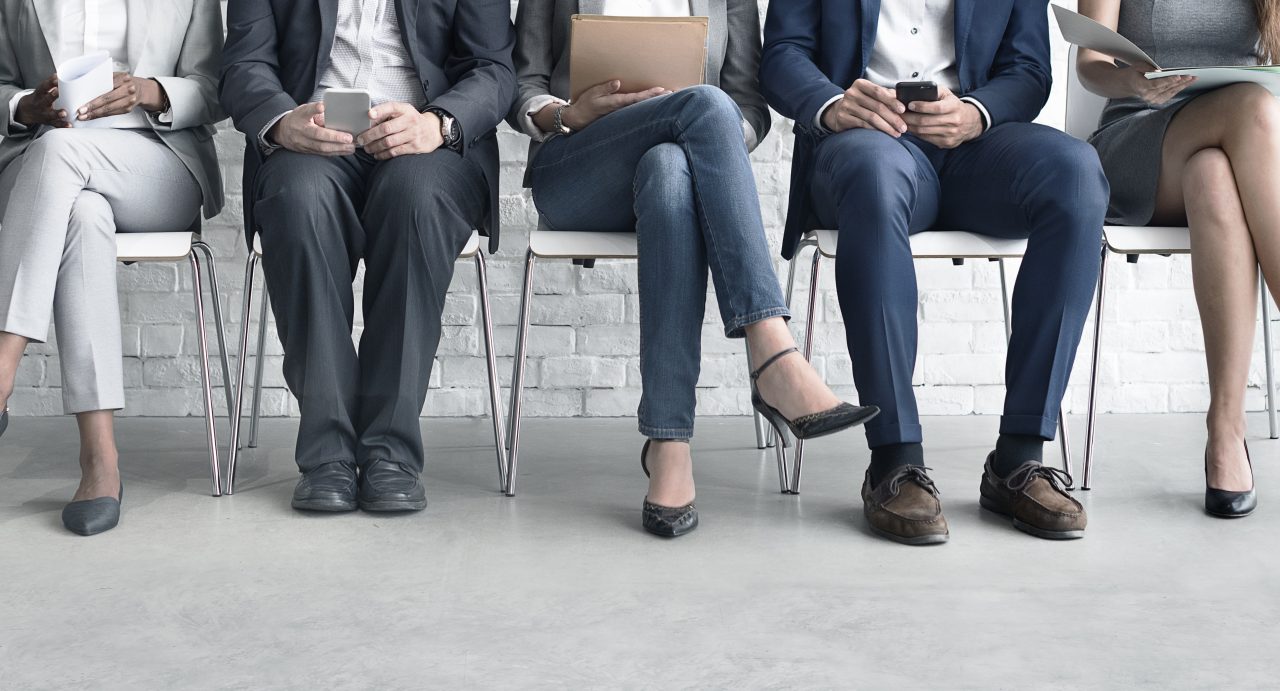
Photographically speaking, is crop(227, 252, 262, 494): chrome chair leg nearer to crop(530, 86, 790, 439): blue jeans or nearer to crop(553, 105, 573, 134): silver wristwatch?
crop(553, 105, 573, 134): silver wristwatch

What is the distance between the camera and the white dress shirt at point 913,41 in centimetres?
214

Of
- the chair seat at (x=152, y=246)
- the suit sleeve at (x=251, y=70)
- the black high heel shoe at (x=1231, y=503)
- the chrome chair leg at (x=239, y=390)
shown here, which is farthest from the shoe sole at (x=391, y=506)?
the black high heel shoe at (x=1231, y=503)

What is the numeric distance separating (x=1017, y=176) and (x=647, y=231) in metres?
0.62

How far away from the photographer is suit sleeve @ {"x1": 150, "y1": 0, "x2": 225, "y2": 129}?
2102 mm

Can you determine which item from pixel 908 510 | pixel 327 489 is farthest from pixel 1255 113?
pixel 327 489

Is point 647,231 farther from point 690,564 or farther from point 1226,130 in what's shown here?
point 1226,130

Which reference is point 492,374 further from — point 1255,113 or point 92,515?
point 1255,113

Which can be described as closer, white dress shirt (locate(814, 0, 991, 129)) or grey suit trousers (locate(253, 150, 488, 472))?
grey suit trousers (locate(253, 150, 488, 472))

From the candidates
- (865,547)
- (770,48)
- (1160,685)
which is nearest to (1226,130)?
(770,48)

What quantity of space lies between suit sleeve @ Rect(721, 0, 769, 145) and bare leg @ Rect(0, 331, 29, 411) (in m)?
1.36

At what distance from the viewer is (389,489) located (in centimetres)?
188

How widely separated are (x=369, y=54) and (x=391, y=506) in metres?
0.87

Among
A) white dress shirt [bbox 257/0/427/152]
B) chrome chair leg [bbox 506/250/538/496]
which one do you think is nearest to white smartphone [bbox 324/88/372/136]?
white dress shirt [bbox 257/0/427/152]

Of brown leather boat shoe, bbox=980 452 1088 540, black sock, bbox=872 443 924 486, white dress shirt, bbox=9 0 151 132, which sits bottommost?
brown leather boat shoe, bbox=980 452 1088 540
